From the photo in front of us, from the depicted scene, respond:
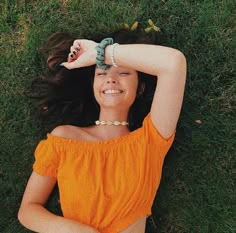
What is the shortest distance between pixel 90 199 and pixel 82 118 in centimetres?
77

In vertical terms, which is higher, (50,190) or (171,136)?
(171,136)

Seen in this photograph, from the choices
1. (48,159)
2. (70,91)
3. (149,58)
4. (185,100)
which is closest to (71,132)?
(48,159)

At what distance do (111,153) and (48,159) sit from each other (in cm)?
44

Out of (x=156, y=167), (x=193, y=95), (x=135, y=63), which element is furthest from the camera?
(x=193, y=95)

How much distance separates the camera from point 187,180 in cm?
364

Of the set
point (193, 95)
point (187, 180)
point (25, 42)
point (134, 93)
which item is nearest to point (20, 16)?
point (25, 42)

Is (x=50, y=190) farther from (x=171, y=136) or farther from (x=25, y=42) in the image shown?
(x=25, y=42)

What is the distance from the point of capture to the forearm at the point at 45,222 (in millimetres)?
3119

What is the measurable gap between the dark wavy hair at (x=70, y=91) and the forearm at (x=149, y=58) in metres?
0.46

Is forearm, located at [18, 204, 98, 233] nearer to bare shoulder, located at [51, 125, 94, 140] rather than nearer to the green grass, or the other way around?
the green grass

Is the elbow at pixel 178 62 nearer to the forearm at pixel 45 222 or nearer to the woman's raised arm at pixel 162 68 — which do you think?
the woman's raised arm at pixel 162 68

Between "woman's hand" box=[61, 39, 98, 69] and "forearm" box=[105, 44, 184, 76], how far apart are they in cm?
17

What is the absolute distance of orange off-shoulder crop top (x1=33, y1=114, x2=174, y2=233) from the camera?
3145 millimetres

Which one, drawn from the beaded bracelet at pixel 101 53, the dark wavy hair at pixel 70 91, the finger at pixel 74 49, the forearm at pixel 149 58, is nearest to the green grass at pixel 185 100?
the dark wavy hair at pixel 70 91
